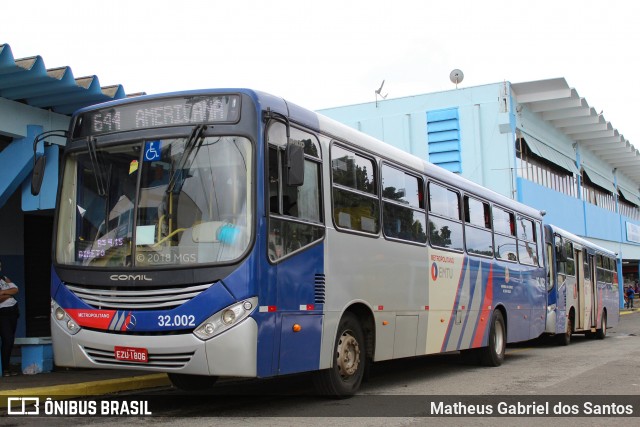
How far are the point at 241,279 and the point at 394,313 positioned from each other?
3.26 meters

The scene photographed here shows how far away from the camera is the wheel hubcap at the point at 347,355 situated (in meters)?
8.11

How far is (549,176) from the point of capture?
3516cm

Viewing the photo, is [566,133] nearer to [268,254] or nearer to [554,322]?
[554,322]

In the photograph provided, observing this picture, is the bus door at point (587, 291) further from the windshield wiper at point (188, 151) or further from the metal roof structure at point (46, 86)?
the windshield wiper at point (188, 151)

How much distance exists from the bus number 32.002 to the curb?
8.62 ft

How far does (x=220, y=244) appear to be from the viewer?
22.0 feet

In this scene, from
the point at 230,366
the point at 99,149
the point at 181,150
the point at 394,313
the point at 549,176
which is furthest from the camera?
the point at 549,176

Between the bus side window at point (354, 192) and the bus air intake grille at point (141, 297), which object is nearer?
the bus air intake grille at point (141, 297)

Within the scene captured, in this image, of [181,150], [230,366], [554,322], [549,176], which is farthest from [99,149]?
[549,176]

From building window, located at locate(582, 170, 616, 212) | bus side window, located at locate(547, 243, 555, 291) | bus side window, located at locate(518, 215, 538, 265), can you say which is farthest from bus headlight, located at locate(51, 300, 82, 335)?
building window, located at locate(582, 170, 616, 212)

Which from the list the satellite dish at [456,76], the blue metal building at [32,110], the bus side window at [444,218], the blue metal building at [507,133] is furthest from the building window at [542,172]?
the blue metal building at [32,110]

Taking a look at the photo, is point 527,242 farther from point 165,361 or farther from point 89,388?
point 165,361

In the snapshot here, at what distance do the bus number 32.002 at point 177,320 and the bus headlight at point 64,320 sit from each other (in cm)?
104

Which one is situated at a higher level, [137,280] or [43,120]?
[43,120]
